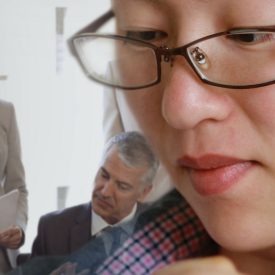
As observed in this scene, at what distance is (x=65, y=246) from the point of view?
0.39 metres

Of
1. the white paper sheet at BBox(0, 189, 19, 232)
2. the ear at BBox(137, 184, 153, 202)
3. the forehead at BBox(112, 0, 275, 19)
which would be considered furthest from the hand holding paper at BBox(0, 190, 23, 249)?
the forehead at BBox(112, 0, 275, 19)

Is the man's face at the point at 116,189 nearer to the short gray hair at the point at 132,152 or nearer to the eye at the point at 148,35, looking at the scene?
the short gray hair at the point at 132,152

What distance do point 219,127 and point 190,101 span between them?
0.07ft

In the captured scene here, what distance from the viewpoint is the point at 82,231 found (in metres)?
0.39

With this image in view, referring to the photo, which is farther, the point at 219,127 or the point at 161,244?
the point at 161,244

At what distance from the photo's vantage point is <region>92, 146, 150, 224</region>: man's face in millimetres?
370

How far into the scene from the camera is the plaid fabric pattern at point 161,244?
0.35m

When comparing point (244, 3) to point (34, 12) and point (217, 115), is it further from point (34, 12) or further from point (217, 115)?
point (34, 12)

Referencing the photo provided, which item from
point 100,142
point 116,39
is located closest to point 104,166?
point 100,142

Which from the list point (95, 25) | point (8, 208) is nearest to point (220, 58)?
point (95, 25)

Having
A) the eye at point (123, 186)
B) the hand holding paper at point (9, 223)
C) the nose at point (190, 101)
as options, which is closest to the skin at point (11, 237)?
the hand holding paper at point (9, 223)

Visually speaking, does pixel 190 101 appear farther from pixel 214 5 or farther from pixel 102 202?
pixel 102 202

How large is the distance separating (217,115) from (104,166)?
0.17 m

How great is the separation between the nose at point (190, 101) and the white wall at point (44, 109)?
5.9 inches
